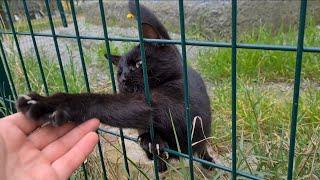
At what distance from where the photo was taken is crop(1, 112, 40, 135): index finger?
1.19 meters

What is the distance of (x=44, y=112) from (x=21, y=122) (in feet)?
0.61

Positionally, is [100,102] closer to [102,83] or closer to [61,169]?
[61,169]

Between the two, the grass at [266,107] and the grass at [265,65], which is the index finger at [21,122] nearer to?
the grass at [266,107]

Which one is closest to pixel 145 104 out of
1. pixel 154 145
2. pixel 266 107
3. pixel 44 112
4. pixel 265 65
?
pixel 154 145

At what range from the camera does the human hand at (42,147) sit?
3.70 feet

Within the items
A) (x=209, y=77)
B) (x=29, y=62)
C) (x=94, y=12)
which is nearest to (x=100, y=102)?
(x=209, y=77)

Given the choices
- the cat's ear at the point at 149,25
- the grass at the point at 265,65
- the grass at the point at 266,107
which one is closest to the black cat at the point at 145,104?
the cat's ear at the point at 149,25

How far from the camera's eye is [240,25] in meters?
3.89

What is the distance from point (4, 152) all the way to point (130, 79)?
1.86 ft

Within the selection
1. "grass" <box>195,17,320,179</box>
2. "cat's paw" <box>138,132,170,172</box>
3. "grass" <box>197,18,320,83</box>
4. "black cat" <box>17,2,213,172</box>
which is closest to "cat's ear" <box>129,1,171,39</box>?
"black cat" <box>17,2,213,172</box>

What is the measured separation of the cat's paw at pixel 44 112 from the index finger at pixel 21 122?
109 mm

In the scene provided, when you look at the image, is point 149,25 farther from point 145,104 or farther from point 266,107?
point 266,107

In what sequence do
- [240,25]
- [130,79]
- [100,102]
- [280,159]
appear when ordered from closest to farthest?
1. [100,102]
2. [280,159]
3. [130,79]
4. [240,25]

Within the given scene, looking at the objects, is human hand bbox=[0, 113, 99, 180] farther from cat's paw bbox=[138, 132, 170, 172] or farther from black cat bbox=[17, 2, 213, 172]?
cat's paw bbox=[138, 132, 170, 172]
